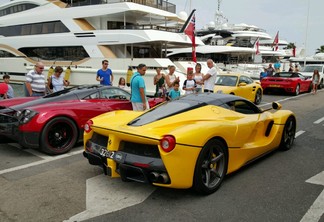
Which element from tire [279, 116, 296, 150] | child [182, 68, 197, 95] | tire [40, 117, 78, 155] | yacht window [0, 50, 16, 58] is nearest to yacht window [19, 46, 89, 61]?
yacht window [0, 50, 16, 58]

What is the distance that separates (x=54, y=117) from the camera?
5434 mm

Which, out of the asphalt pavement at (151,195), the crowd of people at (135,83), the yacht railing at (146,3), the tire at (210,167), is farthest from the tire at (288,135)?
the yacht railing at (146,3)

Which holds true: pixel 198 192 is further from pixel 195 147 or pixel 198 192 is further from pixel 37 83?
pixel 37 83

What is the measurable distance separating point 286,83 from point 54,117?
12.9 m

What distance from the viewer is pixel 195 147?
3488 millimetres

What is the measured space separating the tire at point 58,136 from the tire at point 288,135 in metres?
3.85

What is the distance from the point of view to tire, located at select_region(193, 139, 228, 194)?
140 inches

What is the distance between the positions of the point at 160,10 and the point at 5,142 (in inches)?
643

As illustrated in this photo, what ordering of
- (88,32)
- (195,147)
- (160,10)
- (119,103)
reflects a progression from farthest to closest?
1. (160,10)
2. (88,32)
3. (119,103)
4. (195,147)

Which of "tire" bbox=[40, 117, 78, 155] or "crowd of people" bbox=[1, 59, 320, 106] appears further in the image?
"crowd of people" bbox=[1, 59, 320, 106]

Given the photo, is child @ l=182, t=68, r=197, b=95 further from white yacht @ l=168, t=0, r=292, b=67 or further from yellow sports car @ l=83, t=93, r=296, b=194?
white yacht @ l=168, t=0, r=292, b=67

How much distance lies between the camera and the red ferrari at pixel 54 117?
17.2 feet

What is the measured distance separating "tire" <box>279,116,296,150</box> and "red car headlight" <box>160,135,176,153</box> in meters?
2.94

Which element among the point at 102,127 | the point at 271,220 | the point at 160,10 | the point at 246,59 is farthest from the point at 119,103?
the point at 246,59
